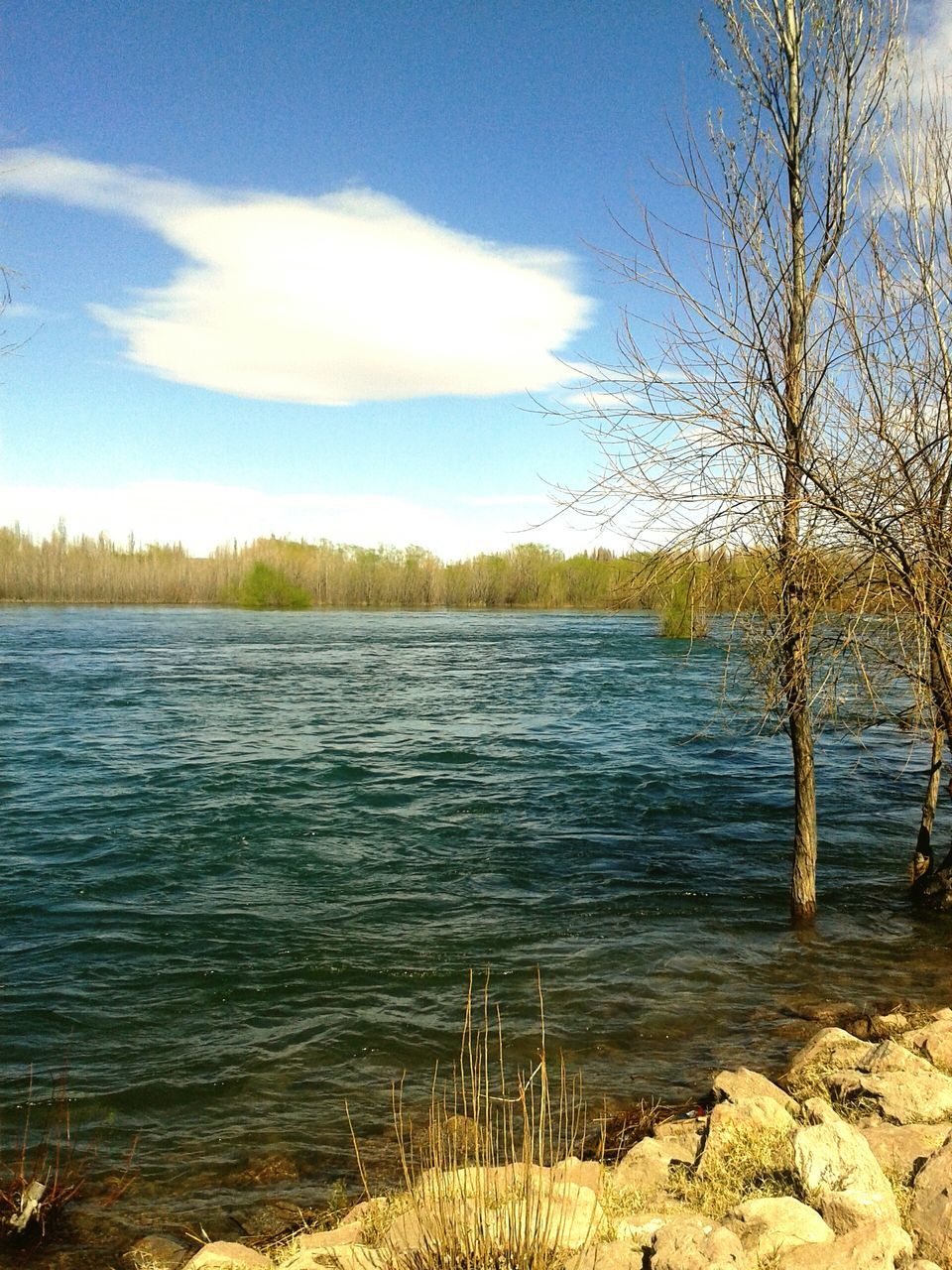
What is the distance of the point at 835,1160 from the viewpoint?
387 cm

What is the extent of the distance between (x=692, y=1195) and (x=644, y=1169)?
34 cm

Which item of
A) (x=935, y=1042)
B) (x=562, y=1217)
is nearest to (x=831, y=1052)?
(x=935, y=1042)

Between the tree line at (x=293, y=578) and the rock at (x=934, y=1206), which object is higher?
the tree line at (x=293, y=578)

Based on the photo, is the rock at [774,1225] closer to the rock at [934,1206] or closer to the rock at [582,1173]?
the rock at [934,1206]

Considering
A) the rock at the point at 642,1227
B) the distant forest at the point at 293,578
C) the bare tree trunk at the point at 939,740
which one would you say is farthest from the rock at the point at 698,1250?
the distant forest at the point at 293,578

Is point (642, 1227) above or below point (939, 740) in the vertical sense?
below

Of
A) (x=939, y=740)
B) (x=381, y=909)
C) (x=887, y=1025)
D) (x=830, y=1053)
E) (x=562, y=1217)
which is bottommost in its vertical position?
(x=381, y=909)

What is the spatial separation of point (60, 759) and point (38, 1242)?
43.1ft

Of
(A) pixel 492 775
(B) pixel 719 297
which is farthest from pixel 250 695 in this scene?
(B) pixel 719 297

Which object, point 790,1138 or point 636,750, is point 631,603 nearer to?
point 790,1138

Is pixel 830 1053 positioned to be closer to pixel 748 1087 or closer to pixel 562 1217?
pixel 748 1087

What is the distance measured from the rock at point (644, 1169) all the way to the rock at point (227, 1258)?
160 cm

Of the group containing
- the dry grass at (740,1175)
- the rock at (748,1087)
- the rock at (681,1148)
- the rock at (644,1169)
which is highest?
the dry grass at (740,1175)

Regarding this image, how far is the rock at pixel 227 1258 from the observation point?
12.5ft
